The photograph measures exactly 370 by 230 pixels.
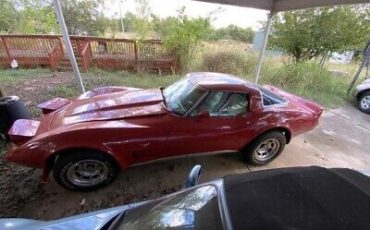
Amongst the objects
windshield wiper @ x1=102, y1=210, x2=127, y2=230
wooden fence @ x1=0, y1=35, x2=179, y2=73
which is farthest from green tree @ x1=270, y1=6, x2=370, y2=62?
windshield wiper @ x1=102, y1=210, x2=127, y2=230

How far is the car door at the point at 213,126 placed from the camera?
2844 millimetres

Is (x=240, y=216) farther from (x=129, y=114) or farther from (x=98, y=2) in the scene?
(x=98, y=2)

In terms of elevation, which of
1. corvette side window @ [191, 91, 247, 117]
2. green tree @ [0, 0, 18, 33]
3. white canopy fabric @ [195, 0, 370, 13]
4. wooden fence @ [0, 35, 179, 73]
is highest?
white canopy fabric @ [195, 0, 370, 13]

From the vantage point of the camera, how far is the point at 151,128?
2729 mm

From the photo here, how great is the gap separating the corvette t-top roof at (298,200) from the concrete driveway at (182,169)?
186 centimetres

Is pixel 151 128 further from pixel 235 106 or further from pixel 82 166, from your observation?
pixel 235 106

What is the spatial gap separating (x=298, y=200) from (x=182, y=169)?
231cm

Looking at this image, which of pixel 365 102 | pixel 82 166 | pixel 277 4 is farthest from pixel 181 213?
pixel 365 102

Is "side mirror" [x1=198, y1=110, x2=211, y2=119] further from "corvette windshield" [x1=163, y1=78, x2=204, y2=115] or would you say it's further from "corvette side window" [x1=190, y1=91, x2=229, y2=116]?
"corvette windshield" [x1=163, y1=78, x2=204, y2=115]

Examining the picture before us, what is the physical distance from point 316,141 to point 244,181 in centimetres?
388

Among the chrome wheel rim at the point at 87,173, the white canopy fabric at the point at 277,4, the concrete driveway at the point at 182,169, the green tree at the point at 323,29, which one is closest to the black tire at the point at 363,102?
the concrete driveway at the point at 182,169

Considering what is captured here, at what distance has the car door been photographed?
2844 mm

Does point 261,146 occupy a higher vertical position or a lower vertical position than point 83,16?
lower

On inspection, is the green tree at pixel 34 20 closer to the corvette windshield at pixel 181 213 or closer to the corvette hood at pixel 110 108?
the corvette hood at pixel 110 108
